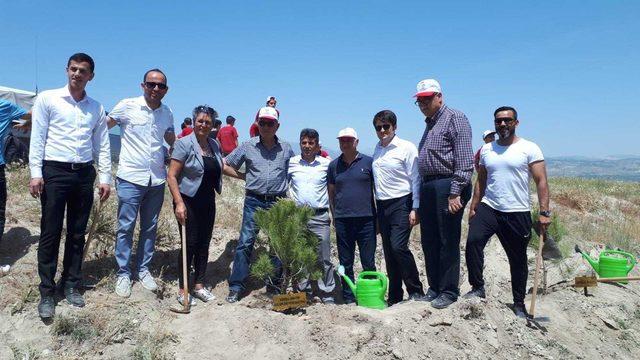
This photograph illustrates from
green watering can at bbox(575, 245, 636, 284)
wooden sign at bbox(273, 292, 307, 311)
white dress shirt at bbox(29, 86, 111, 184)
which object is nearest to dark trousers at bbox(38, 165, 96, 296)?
white dress shirt at bbox(29, 86, 111, 184)

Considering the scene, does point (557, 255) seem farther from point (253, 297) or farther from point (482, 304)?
point (253, 297)

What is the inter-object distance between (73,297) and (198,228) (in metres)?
1.30

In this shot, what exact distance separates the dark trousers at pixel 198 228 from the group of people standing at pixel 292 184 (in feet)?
0.04

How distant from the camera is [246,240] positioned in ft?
15.5

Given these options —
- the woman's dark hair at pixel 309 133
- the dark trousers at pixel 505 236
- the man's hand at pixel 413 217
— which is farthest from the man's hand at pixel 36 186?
the dark trousers at pixel 505 236

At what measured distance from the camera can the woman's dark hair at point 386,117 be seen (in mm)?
4566

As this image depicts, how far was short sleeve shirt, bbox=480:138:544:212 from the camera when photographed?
14.2 ft

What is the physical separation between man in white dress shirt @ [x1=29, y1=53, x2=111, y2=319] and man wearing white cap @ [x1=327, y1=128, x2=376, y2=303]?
2.48 m

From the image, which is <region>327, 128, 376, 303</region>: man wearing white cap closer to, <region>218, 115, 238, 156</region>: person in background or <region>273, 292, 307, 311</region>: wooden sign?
<region>273, 292, 307, 311</region>: wooden sign

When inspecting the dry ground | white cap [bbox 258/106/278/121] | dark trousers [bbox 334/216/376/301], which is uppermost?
white cap [bbox 258/106/278/121]

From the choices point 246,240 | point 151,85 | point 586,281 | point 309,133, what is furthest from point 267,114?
point 586,281

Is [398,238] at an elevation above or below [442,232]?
below

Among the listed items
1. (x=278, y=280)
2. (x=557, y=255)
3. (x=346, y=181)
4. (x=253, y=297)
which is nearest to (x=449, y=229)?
(x=346, y=181)

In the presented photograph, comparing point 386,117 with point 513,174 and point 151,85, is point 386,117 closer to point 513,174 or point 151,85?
point 513,174
